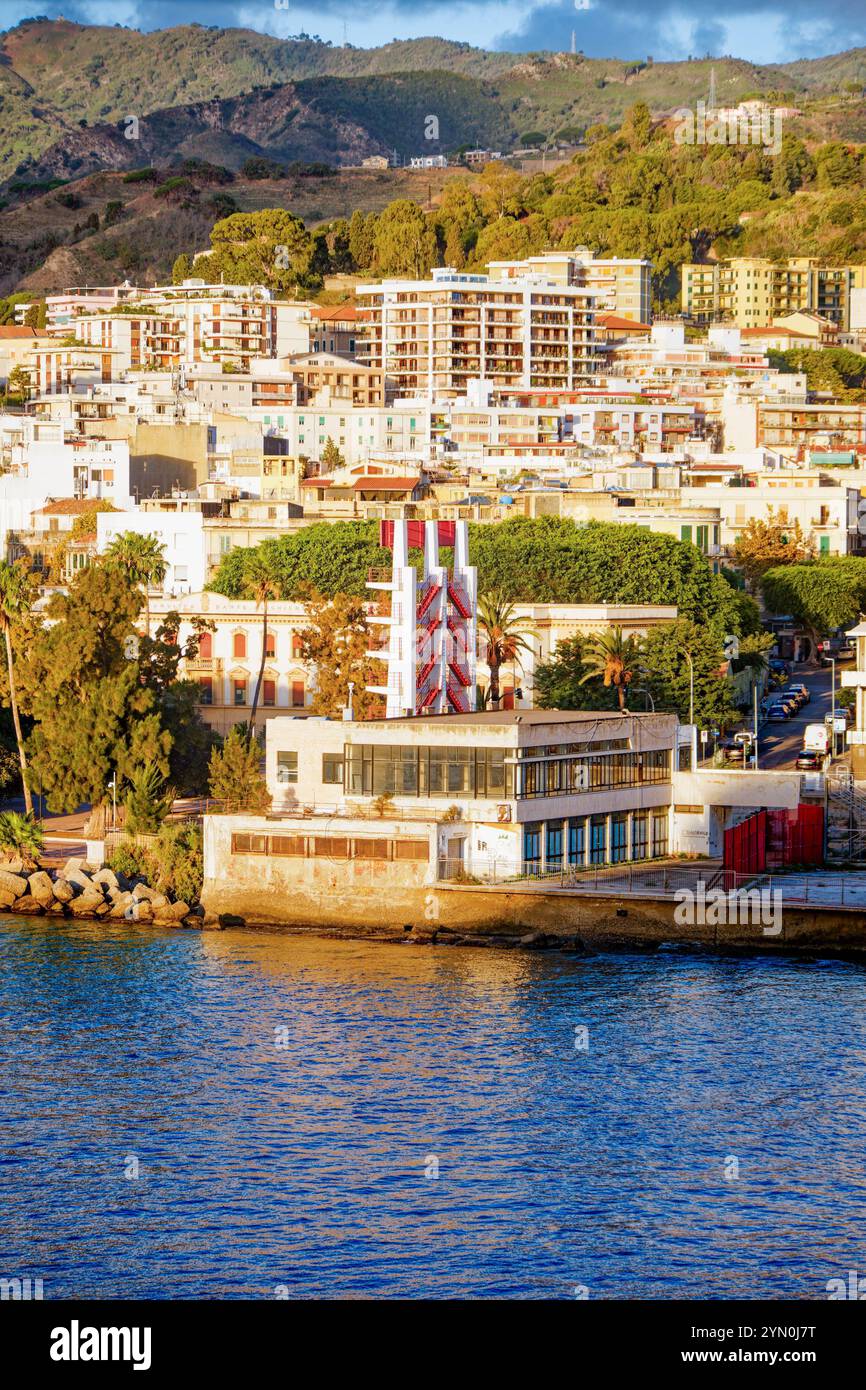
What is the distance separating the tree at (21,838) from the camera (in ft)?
222

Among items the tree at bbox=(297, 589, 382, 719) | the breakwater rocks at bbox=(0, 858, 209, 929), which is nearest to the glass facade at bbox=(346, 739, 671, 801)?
the breakwater rocks at bbox=(0, 858, 209, 929)

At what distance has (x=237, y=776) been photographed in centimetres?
6838

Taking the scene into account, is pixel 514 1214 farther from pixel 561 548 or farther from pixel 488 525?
pixel 488 525

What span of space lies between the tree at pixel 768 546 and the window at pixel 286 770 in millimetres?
54209

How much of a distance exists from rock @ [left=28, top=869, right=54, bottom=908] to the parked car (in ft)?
74.4

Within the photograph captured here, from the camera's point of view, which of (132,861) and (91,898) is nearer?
(91,898)

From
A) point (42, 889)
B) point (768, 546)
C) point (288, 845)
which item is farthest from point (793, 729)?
point (42, 889)

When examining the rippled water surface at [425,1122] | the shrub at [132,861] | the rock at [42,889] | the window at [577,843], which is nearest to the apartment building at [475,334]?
the shrub at [132,861]

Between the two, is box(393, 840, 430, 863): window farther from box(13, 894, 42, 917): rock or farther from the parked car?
the parked car

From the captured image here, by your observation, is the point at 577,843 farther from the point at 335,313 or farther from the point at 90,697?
the point at 335,313

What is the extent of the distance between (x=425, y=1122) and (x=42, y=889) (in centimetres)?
2279

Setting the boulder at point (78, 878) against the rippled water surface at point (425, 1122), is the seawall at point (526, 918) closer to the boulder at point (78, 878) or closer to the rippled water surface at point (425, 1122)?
the rippled water surface at point (425, 1122)

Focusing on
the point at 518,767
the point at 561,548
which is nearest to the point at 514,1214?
the point at 518,767

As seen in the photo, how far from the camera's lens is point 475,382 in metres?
169
